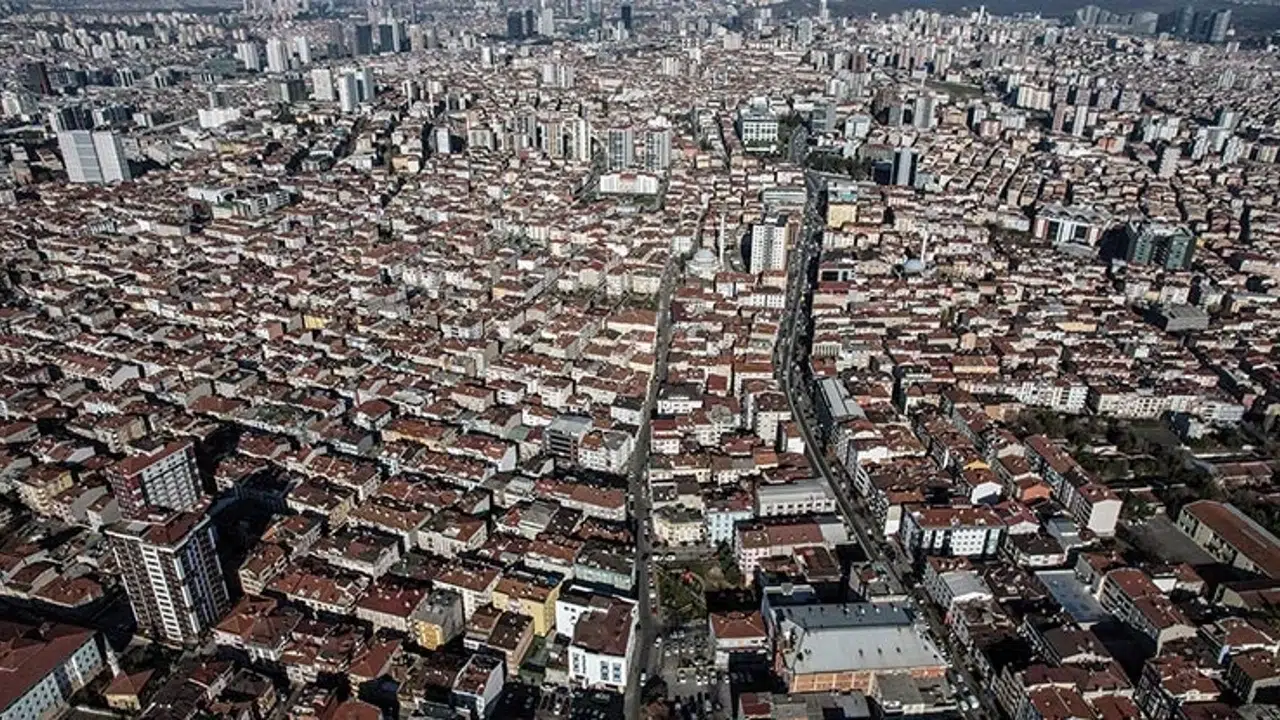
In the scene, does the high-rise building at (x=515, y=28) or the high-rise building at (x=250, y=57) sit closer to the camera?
the high-rise building at (x=250, y=57)

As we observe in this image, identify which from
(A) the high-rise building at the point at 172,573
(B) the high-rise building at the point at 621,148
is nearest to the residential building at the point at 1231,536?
(A) the high-rise building at the point at 172,573

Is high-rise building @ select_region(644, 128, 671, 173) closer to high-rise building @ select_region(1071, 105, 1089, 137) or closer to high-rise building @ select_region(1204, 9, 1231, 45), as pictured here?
high-rise building @ select_region(1071, 105, 1089, 137)

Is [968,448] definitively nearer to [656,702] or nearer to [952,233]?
[656,702]

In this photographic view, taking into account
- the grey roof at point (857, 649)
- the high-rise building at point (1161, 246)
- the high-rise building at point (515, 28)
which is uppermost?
the high-rise building at point (515, 28)

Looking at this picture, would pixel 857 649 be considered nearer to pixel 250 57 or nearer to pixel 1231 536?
pixel 1231 536

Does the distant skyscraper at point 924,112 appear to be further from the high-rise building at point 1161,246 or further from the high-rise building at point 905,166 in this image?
the high-rise building at point 1161,246

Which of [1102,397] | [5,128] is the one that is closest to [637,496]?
[1102,397]

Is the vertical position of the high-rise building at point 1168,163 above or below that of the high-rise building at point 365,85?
below
